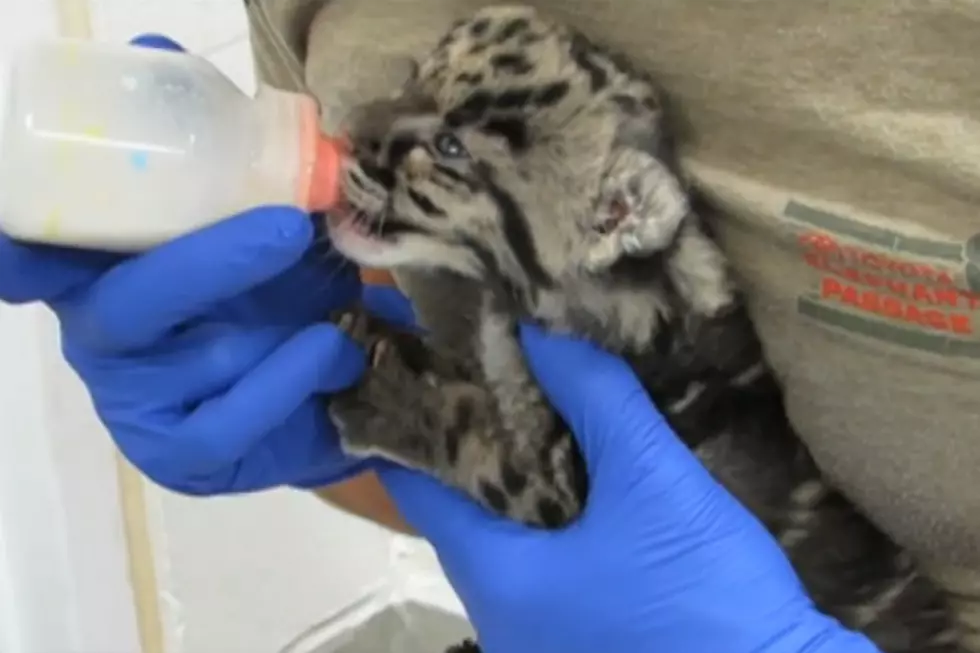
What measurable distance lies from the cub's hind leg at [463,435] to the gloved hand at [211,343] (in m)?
0.03

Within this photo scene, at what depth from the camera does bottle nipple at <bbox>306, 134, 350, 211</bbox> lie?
3.17 ft

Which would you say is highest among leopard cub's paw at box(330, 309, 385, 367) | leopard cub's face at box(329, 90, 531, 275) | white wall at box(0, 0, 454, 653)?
leopard cub's face at box(329, 90, 531, 275)

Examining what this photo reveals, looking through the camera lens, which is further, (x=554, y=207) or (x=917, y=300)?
(x=554, y=207)

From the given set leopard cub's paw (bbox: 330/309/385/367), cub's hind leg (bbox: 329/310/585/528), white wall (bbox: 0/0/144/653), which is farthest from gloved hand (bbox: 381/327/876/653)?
white wall (bbox: 0/0/144/653)

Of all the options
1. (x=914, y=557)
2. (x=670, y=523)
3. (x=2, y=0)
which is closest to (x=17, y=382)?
(x=2, y=0)

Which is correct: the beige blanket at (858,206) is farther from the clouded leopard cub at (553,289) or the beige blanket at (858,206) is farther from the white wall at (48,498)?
the white wall at (48,498)

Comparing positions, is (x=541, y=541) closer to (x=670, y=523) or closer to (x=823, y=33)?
(x=670, y=523)

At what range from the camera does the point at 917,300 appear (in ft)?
2.82

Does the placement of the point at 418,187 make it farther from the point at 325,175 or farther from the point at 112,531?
the point at 112,531

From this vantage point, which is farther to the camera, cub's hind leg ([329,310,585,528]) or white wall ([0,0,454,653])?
white wall ([0,0,454,653])

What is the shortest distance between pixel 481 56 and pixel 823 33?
24 cm

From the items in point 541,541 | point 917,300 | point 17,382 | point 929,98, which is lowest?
point 17,382

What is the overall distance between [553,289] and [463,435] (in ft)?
0.43

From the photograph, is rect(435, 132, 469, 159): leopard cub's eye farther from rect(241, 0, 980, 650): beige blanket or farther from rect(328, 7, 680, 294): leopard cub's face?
rect(241, 0, 980, 650): beige blanket
